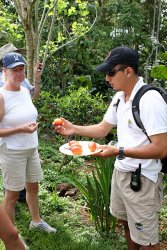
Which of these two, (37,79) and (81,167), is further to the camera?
(81,167)

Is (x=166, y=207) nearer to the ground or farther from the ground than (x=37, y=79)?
nearer to the ground

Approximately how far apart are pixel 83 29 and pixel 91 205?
4.63 m

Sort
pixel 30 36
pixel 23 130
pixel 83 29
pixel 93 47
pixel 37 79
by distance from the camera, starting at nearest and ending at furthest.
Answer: pixel 23 130, pixel 37 79, pixel 30 36, pixel 83 29, pixel 93 47

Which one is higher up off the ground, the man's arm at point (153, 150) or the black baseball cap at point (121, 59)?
the black baseball cap at point (121, 59)

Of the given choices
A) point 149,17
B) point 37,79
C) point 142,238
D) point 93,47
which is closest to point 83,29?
point 93,47

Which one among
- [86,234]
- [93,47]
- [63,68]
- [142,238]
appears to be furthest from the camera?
[93,47]

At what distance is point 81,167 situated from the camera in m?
5.25

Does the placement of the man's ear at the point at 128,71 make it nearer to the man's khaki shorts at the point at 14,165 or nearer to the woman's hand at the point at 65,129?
the woman's hand at the point at 65,129

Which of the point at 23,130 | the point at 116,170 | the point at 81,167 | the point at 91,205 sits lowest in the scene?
the point at 81,167

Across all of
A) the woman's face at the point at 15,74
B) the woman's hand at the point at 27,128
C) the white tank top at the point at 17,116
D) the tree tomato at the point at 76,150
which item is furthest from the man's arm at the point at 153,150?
the woman's face at the point at 15,74

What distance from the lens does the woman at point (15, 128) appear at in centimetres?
281

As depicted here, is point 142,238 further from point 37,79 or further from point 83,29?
point 83,29

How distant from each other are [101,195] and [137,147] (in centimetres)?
106

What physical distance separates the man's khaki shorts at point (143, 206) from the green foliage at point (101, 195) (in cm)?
63
